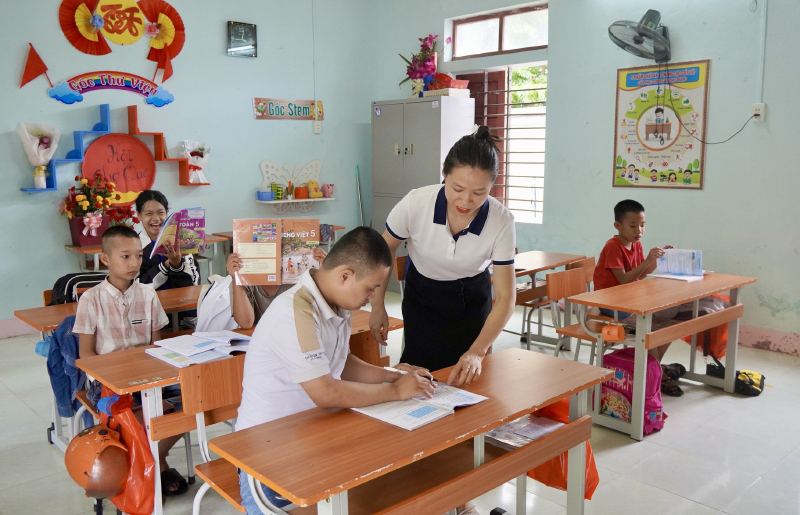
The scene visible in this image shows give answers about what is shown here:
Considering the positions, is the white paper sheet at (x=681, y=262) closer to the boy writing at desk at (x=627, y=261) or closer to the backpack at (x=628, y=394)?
the boy writing at desk at (x=627, y=261)

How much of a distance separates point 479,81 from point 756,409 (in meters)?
4.19

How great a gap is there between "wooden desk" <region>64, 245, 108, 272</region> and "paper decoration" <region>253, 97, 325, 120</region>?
2176 mm

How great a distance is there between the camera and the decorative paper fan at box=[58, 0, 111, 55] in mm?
5289

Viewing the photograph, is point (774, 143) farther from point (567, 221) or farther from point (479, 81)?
point (479, 81)

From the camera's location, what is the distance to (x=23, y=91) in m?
5.14

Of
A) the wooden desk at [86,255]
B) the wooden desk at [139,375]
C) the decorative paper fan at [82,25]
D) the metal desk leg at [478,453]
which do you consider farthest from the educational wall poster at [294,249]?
the decorative paper fan at [82,25]

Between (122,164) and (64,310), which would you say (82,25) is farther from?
(64,310)

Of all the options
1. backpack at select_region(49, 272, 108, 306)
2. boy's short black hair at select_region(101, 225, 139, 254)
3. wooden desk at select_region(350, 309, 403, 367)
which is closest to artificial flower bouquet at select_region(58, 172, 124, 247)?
backpack at select_region(49, 272, 108, 306)

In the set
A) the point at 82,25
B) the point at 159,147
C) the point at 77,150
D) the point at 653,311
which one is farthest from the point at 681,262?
the point at 82,25

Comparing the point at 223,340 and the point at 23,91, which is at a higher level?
the point at 23,91

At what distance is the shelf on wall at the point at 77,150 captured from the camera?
5234mm

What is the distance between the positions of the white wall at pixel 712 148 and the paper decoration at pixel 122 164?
3.59 metres

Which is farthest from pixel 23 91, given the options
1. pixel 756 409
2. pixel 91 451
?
pixel 756 409

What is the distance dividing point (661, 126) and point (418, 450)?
458 cm
